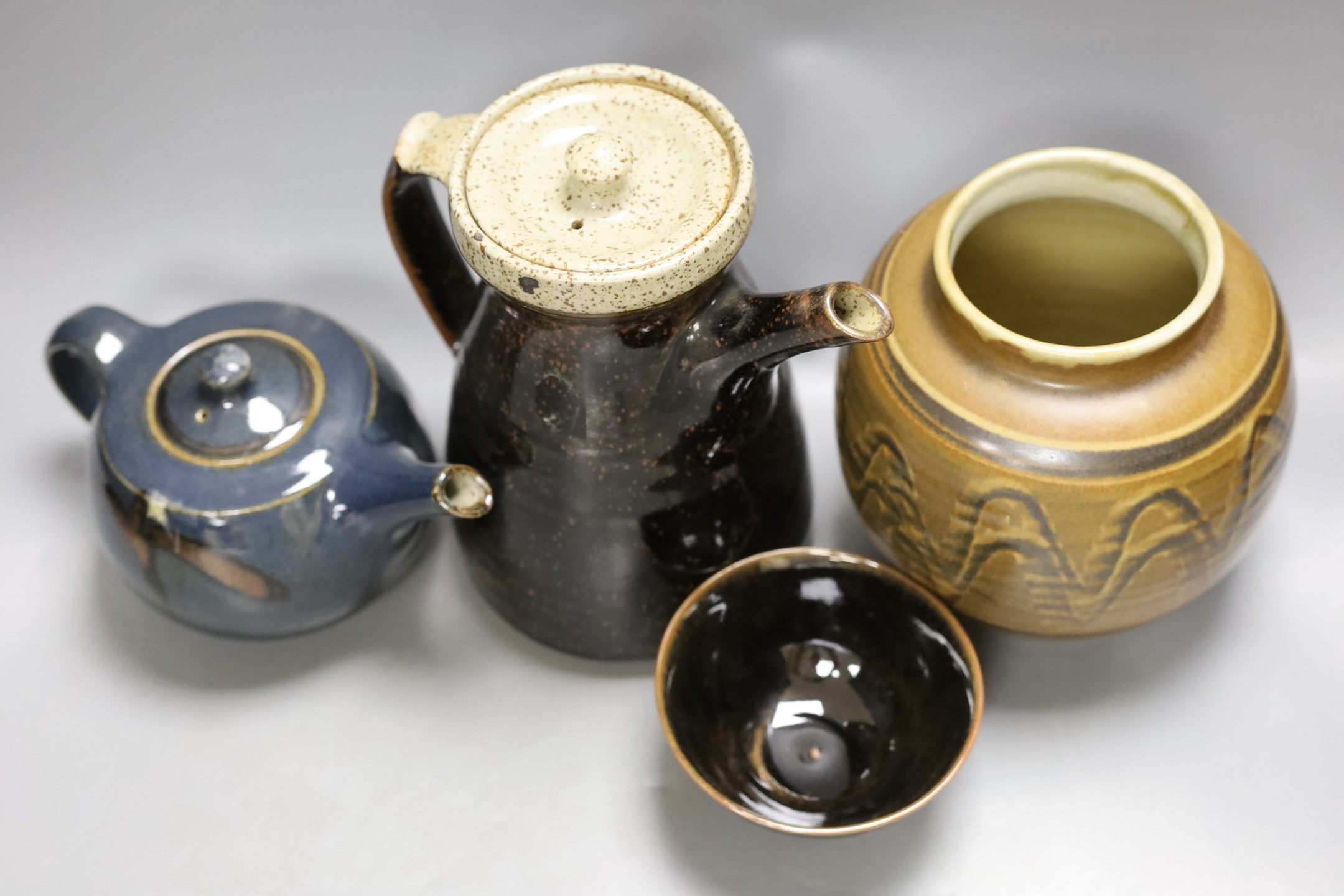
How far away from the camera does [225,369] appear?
120 centimetres

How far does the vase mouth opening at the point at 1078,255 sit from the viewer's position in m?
1.05

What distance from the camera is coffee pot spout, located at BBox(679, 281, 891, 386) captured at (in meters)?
0.96

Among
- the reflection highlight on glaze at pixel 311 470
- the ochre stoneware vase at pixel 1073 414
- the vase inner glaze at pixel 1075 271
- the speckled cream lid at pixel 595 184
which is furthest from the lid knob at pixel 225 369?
the vase inner glaze at pixel 1075 271

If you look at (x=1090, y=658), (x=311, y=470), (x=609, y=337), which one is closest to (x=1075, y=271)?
(x=1090, y=658)

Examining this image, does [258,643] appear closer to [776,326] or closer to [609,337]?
[609,337]

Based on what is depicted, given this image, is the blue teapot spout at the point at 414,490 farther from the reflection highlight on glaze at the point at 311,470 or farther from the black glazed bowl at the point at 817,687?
the black glazed bowl at the point at 817,687

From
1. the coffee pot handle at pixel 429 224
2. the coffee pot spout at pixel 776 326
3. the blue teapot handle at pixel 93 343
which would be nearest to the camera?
the coffee pot spout at pixel 776 326

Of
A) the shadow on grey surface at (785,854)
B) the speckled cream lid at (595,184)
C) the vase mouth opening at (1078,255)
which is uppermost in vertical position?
the speckled cream lid at (595,184)

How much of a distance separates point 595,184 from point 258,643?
0.68 meters

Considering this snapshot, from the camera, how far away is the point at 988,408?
3.38 ft

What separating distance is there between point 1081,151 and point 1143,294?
18 cm

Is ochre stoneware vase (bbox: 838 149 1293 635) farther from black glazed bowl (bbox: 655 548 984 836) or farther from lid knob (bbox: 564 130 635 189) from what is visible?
lid knob (bbox: 564 130 635 189)

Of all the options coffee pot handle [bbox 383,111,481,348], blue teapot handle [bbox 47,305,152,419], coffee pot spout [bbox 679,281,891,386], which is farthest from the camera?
blue teapot handle [bbox 47,305,152,419]

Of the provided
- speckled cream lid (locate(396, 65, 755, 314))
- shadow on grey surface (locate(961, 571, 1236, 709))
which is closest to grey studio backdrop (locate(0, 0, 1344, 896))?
shadow on grey surface (locate(961, 571, 1236, 709))
